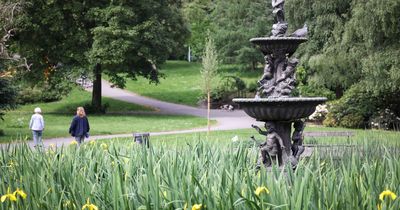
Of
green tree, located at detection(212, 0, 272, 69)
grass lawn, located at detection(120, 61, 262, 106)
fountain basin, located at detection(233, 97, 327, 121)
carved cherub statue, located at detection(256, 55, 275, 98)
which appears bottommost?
fountain basin, located at detection(233, 97, 327, 121)

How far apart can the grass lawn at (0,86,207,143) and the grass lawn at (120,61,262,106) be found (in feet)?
16.5

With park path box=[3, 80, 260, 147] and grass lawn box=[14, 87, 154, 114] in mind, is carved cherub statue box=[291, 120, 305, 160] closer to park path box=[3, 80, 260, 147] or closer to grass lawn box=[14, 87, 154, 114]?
park path box=[3, 80, 260, 147]

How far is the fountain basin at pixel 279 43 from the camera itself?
962cm

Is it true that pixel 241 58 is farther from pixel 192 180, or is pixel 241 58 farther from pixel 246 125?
pixel 192 180

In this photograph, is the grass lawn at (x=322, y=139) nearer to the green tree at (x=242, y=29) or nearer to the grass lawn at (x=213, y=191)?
the grass lawn at (x=213, y=191)

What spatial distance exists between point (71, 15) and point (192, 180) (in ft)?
104

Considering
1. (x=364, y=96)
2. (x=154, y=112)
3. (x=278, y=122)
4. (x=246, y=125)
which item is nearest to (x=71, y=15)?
(x=154, y=112)

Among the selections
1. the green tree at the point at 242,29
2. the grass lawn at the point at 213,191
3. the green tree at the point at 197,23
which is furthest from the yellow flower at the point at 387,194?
the green tree at the point at 197,23

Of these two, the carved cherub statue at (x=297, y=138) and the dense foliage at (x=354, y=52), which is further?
the dense foliage at (x=354, y=52)

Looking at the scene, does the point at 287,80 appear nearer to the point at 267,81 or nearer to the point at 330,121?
the point at 267,81

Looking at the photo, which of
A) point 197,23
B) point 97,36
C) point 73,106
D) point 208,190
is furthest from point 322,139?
point 197,23

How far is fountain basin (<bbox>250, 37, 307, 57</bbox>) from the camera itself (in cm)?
962

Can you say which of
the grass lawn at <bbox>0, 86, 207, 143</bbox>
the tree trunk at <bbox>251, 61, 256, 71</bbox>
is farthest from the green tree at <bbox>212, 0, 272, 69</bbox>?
the grass lawn at <bbox>0, 86, 207, 143</bbox>

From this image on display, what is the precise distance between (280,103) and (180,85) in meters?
42.5
